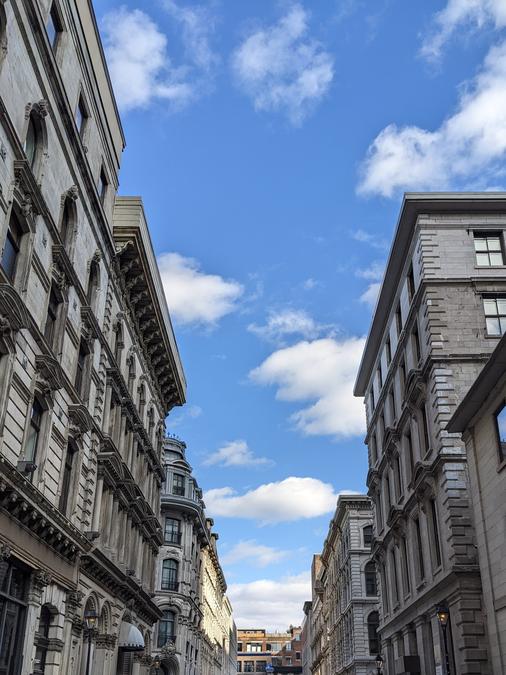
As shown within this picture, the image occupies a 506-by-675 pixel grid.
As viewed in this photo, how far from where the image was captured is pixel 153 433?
43.8 m

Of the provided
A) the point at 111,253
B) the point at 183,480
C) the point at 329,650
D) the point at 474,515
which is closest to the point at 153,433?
the point at 111,253

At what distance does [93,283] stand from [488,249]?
18406 mm

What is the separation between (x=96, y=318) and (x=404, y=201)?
52.4 feet

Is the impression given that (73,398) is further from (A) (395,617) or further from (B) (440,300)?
(A) (395,617)

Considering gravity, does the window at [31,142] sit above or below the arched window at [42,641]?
above

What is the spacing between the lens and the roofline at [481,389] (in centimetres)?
2386

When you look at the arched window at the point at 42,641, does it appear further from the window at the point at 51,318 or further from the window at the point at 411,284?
the window at the point at 411,284

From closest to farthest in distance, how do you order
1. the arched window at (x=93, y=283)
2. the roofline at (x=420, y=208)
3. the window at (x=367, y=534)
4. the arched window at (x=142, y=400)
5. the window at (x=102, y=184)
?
1. the arched window at (x=93, y=283)
2. the window at (x=102, y=184)
3. the roofline at (x=420, y=208)
4. the arched window at (x=142, y=400)
5. the window at (x=367, y=534)

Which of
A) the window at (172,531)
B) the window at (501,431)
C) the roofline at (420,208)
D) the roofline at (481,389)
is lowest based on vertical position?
the window at (501,431)

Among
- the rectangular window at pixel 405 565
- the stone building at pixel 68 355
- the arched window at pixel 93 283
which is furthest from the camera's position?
the rectangular window at pixel 405 565

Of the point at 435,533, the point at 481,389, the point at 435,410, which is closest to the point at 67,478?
the point at 481,389

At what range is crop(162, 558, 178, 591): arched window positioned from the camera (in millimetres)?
67125

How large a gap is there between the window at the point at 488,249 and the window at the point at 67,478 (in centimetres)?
2051

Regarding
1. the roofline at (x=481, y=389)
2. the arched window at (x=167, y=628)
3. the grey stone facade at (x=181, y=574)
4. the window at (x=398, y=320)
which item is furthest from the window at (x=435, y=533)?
the arched window at (x=167, y=628)
